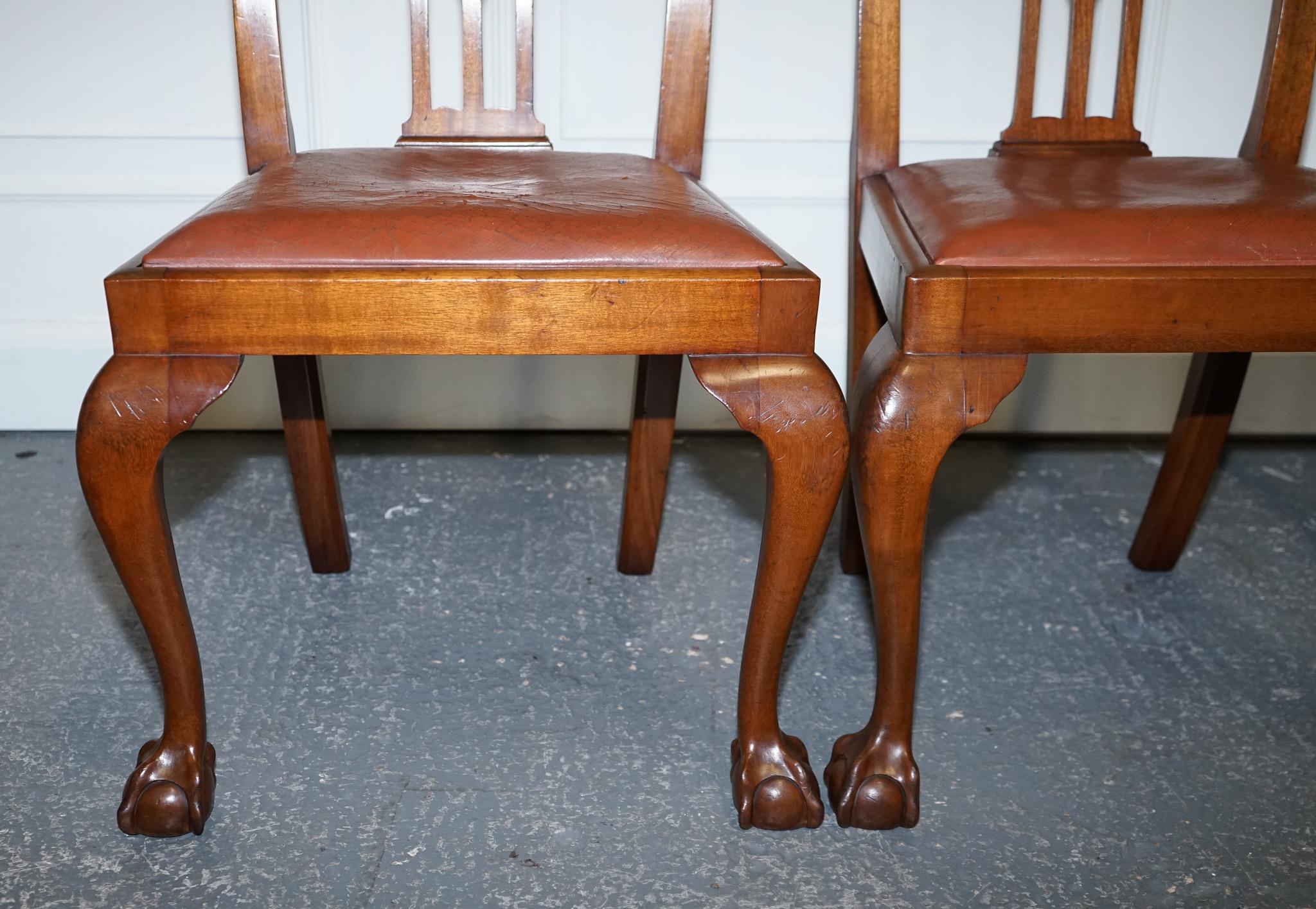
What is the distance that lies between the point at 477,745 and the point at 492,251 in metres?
0.47

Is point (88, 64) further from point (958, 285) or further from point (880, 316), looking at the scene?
point (958, 285)

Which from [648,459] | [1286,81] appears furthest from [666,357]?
[1286,81]

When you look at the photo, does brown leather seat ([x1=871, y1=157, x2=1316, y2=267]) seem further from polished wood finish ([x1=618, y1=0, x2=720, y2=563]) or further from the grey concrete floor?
the grey concrete floor

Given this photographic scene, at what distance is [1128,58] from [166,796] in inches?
45.7

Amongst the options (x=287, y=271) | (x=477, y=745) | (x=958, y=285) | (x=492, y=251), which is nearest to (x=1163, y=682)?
(x=958, y=285)

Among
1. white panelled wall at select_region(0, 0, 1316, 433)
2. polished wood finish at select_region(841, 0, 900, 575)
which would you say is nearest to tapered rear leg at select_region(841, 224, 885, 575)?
polished wood finish at select_region(841, 0, 900, 575)

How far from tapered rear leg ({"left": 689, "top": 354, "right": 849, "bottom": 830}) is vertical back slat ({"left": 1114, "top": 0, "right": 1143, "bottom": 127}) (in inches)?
23.8

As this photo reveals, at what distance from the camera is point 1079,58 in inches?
46.2

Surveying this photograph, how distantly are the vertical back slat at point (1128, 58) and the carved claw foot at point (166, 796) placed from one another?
1103 mm

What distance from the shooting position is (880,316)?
1205mm

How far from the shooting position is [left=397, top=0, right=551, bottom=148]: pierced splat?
1.15m

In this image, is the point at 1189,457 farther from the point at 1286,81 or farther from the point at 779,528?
the point at 779,528

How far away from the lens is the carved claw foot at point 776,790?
3.04 feet

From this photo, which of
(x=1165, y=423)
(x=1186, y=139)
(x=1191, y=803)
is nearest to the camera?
(x=1191, y=803)
